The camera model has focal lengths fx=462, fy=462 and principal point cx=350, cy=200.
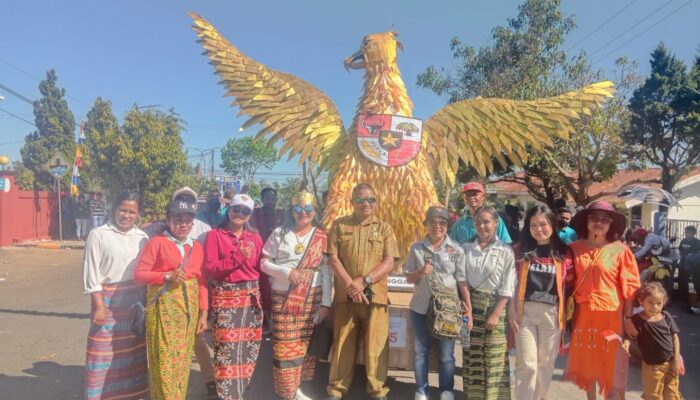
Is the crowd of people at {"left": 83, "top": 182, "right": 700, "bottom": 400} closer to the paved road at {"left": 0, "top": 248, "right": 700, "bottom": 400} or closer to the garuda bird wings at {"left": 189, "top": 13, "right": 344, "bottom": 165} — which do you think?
the paved road at {"left": 0, "top": 248, "right": 700, "bottom": 400}

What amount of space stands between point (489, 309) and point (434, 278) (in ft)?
1.28

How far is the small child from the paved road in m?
0.77

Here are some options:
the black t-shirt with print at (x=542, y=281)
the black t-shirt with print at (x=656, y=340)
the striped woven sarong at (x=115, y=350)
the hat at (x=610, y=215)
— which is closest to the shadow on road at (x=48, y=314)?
the striped woven sarong at (x=115, y=350)

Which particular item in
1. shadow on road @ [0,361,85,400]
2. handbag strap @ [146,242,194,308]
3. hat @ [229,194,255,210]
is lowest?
shadow on road @ [0,361,85,400]

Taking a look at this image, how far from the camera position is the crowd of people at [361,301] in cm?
283

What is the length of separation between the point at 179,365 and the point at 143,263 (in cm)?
67

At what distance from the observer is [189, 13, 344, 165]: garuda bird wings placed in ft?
14.0

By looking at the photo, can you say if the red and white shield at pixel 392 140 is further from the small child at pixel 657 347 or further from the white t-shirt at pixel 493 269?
the small child at pixel 657 347

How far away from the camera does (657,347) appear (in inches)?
111

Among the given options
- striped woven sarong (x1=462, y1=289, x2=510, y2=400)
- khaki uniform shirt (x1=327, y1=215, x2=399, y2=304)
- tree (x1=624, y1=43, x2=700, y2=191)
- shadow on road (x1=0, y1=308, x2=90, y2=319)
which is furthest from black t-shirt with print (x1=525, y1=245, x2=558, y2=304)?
tree (x1=624, y1=43, x2=700, y2=191)

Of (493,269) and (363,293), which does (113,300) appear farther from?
(493,269)

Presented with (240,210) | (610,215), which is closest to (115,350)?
(240,210)

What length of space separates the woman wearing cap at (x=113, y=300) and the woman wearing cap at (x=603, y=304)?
280cm

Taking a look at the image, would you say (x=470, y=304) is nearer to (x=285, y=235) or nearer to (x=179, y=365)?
(x=285, y=235)
